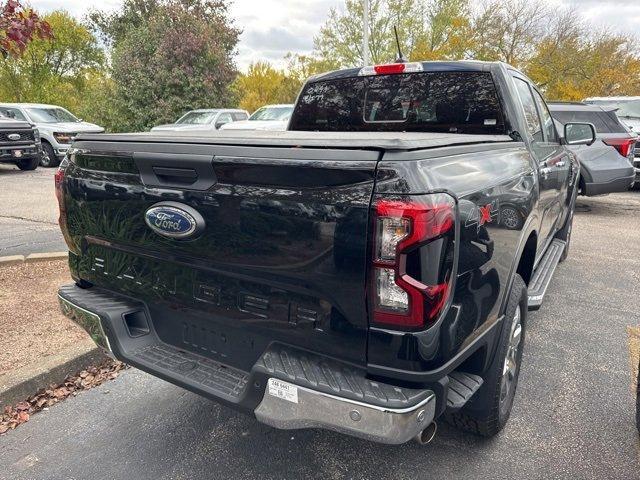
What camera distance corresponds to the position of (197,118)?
16094mm

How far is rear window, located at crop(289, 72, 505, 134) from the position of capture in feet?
11.5

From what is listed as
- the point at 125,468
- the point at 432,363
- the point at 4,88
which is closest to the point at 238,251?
the point at 432,363

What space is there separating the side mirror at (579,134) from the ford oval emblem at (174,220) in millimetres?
3930

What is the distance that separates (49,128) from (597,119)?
14.9m

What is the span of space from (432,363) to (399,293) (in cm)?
29

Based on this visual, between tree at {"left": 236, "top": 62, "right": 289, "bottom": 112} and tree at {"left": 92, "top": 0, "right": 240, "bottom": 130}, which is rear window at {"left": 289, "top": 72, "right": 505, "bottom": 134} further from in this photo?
tree at {"left": 236, "top": 62, "right": 289, "bottom": 112}

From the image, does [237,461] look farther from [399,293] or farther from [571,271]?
[571,271]

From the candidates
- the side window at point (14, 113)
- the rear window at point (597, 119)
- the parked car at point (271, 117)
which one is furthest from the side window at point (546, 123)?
the side window at point (14, 113)

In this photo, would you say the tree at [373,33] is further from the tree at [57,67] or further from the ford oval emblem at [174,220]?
the ford oval emblem at [174,220]

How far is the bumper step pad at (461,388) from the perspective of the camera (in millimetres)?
1980

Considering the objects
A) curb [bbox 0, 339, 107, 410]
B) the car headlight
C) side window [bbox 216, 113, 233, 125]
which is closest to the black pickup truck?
curb [bbox 0, 339, 107, 410]

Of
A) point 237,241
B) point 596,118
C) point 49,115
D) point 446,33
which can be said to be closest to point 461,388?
point 237,241

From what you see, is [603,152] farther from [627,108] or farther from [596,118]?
[627,108]

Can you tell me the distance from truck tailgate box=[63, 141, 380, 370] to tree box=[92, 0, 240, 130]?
1969 cm
